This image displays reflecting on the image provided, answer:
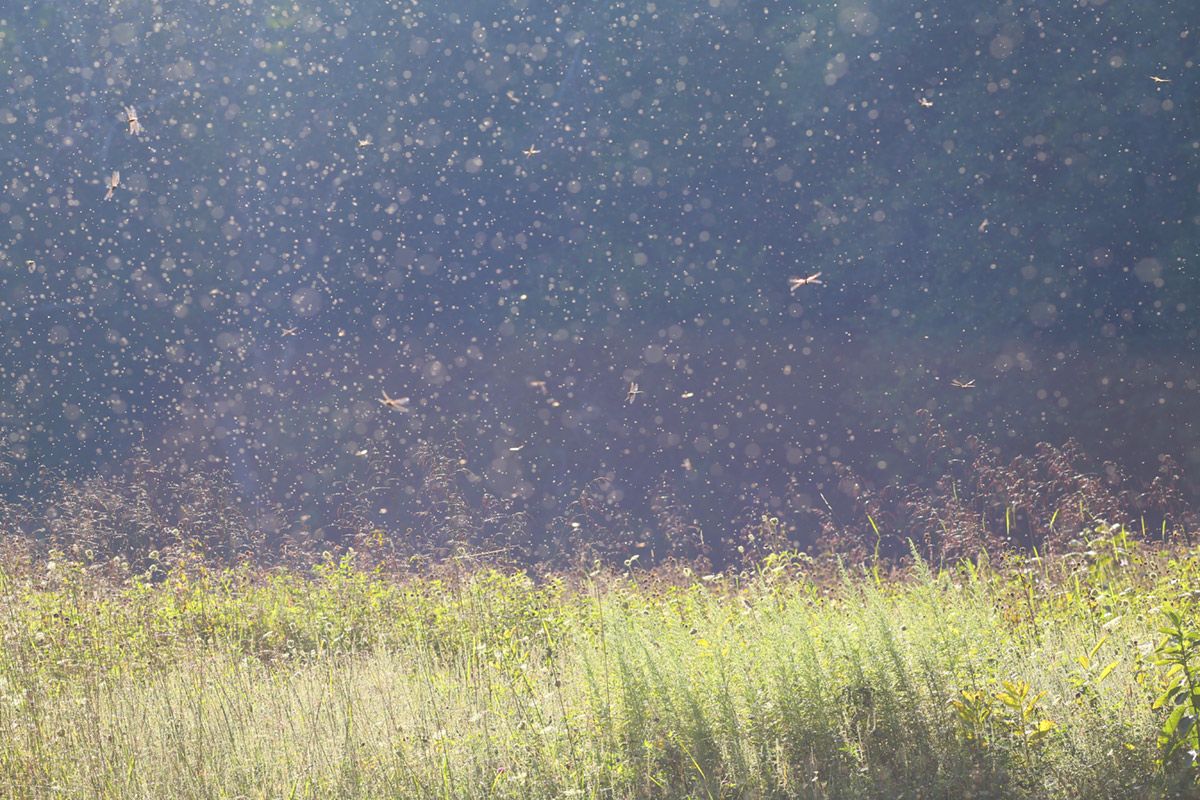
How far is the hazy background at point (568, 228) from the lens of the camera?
11.2 metres

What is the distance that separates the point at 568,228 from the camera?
467 inches

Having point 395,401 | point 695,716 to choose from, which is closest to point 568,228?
point 395,401

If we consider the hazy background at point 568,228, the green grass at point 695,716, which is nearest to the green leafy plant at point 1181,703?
the green grass at point 695,716

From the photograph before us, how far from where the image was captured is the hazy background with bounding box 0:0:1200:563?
11172 mm

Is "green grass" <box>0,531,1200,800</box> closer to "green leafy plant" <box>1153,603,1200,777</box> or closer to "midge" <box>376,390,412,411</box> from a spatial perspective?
"green leafy plant" <box>1153,603,1200,777</box>

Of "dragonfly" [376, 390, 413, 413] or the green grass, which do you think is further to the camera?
"dragonfly" [376, 390, 413, 413]

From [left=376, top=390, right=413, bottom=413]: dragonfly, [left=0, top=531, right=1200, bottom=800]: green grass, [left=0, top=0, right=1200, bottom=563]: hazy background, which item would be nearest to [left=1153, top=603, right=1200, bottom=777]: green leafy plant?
[left=0, top=531, right=1200, bottom=800]: green grass

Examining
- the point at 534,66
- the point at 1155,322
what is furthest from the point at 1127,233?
the point at 534,66

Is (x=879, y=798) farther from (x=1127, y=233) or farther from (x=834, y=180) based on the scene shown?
(x=1127, y=233)

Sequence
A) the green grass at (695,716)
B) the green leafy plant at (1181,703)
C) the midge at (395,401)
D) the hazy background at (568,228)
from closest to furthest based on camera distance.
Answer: the green leafy plant at (1181,703) → the green grass at (695,716) → the midge at (395,401) → the hazy background at (568,228)

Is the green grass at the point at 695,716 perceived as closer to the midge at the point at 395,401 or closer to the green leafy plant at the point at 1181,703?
the green leafy plant at the point at 1181,703

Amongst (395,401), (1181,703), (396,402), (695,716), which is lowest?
(1181,703)

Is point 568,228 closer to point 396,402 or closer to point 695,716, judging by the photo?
point 396,402

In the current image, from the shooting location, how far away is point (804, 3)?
12.1m
